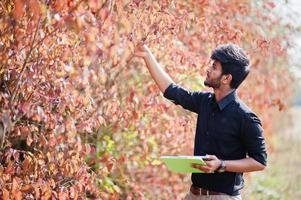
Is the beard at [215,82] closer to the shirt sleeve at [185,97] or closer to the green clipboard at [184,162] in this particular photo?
the shirt sleeve at [185,97]

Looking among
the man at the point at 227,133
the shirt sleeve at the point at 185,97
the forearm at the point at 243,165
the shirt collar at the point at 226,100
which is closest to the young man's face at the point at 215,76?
the man at the point at 227,133

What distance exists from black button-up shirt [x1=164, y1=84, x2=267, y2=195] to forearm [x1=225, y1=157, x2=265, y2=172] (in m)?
0.04

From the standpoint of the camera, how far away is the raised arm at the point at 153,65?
18.3ft

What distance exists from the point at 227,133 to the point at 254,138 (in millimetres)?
246

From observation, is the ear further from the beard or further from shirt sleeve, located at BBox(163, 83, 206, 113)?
shirt sleeve, located at BBox(163, 83, 206, 113)

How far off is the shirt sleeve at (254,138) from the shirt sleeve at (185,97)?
2.05 feet

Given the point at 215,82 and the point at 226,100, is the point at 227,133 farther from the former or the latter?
the point at 215,82

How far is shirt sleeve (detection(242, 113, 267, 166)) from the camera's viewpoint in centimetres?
500

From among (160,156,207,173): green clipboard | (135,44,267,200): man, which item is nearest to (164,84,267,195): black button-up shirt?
(135,44,267,200): man

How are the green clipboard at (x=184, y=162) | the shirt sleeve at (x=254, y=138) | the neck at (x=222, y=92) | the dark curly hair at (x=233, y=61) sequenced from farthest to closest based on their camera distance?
the neck at (x=222, y=92) → the dark curly hair at (x=233, y=61) → the shirt sleeve at (x=254, y=138) → the green clipboard at (x=184, y=162)

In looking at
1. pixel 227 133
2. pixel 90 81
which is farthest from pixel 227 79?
pixel 90 81

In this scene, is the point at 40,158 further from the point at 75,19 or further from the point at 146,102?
the point at 75,19

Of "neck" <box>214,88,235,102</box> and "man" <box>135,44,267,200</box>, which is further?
"neck" <box>214,88,235,102</box>

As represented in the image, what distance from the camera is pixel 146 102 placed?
258 inches
